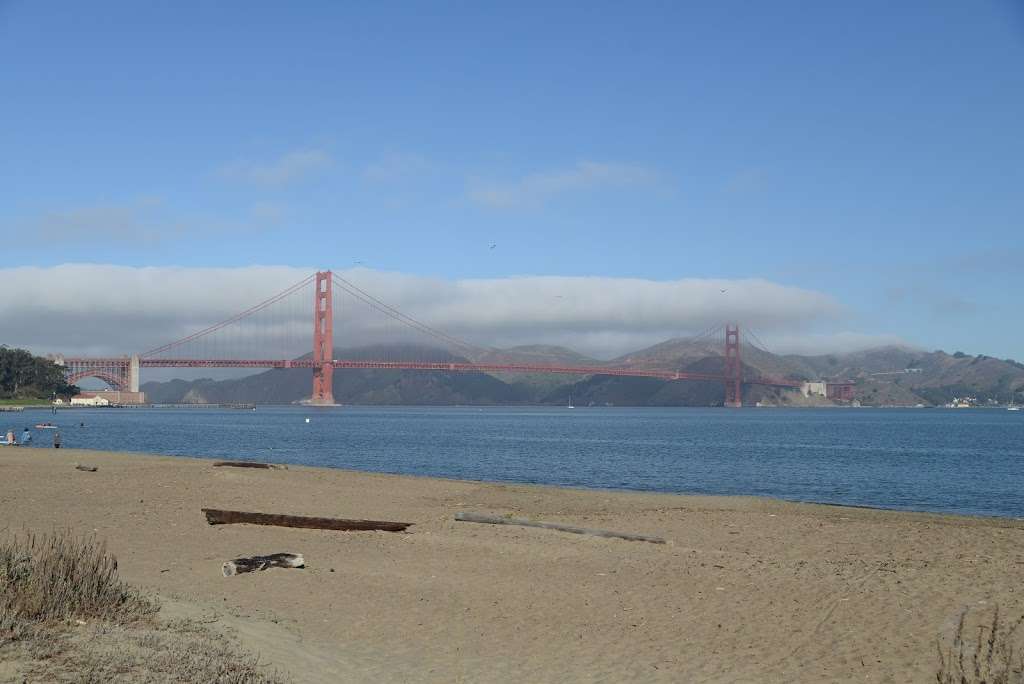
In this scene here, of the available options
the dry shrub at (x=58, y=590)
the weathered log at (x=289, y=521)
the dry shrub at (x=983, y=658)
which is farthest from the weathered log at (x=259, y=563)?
the dry shrub at (x=983, y=658)

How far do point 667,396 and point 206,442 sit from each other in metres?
153

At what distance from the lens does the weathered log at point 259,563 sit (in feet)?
28.9

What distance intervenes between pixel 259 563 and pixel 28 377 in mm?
107753

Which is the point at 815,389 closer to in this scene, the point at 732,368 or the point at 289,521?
the point at 732,368

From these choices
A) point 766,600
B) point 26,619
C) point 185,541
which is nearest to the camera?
point 26,619

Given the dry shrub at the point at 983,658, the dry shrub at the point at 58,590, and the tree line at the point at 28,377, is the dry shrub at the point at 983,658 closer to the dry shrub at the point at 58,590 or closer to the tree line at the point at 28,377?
the dry shrub at the point at 58,590

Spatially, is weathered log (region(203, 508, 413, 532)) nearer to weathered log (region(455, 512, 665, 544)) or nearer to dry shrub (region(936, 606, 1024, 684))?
weathered log (region(455, 512, 665, 544))

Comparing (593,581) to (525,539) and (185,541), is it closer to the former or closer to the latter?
(525,539)

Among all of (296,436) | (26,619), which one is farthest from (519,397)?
(26,619)

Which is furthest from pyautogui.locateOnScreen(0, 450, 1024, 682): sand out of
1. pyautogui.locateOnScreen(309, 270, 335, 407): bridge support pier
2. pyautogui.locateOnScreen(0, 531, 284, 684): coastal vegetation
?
pyautogui.locateOnScreen(309, 270, 335, 407): bridge support pier

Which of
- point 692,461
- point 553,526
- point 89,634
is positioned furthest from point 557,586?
point 692,461

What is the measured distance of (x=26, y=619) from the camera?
5152 mm

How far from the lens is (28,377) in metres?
104

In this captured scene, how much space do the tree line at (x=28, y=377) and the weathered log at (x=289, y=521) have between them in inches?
3862
